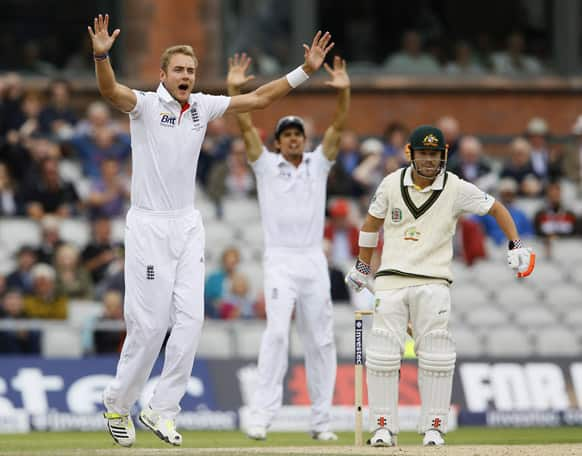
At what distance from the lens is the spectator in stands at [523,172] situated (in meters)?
19.6

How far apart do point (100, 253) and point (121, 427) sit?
7094 mm

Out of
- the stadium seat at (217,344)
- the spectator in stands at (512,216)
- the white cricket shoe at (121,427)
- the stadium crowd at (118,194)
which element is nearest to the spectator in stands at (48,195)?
the stadium crowd at (118,194)

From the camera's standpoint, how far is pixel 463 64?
22484 mm

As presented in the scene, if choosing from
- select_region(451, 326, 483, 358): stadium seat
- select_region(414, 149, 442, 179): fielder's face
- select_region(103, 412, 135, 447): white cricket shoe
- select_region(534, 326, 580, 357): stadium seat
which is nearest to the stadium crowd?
select_region(451, 326, 483, 358): stadium seat

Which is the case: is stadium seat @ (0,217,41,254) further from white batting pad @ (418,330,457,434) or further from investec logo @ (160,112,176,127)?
white batting pad @ (418,330,457,434)

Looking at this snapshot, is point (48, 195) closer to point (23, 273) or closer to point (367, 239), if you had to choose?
point (23, 273)

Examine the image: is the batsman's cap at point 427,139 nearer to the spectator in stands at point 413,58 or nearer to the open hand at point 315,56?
the open hand at point 315,56

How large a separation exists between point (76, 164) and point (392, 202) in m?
9.22

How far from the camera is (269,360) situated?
40.7 ft

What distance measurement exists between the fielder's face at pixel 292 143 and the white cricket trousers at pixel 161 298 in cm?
272

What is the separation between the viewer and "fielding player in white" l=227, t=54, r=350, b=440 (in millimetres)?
12344

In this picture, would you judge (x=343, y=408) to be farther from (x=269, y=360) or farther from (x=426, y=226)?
(x=426, y=226)

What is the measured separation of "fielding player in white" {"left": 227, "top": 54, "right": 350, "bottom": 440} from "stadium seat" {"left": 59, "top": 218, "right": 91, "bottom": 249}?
5384 mm

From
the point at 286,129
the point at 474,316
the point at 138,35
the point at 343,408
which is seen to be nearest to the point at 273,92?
the point at 286,129
